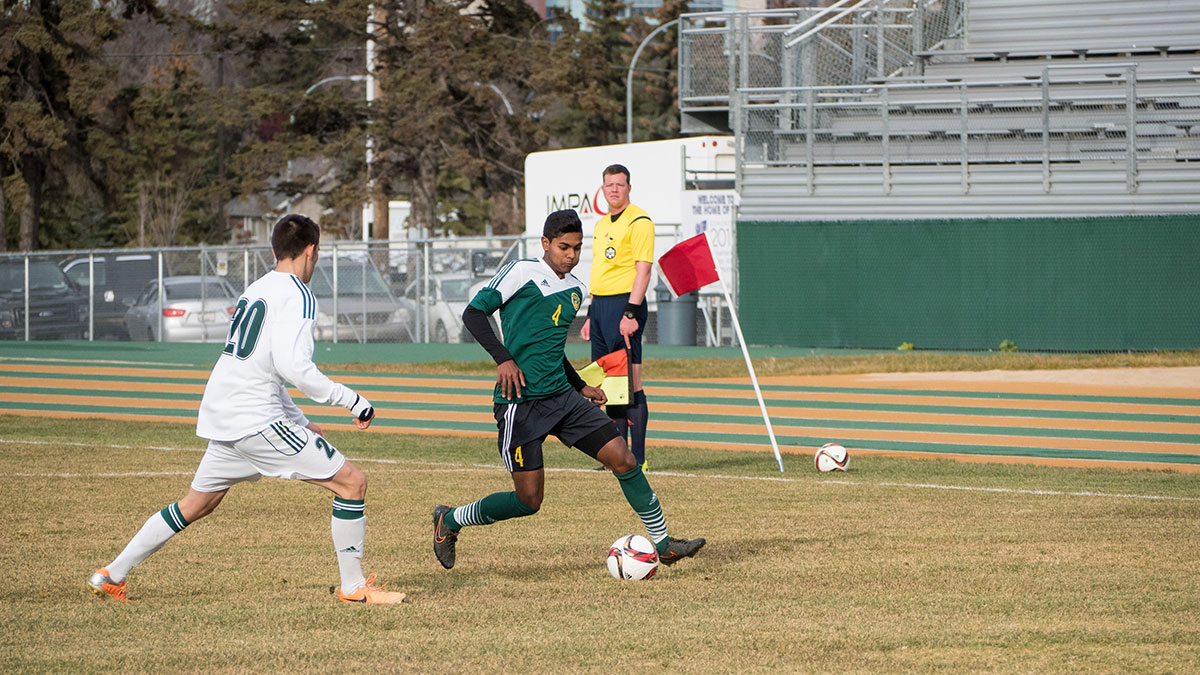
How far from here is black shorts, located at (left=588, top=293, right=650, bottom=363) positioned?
35.9 ft

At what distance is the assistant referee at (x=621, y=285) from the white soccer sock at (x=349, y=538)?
4456mm

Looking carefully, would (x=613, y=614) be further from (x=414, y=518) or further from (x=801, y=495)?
(x=801, y=495)

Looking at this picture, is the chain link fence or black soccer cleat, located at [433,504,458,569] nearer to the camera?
black soccer cleat, located at [433,504,458,569]

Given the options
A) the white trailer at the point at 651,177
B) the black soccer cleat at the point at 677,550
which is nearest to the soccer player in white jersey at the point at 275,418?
the black soccer cleat at the point at 677,550

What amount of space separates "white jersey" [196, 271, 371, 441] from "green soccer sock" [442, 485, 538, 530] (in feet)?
4.04

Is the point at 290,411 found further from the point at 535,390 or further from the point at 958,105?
the point at 958,105

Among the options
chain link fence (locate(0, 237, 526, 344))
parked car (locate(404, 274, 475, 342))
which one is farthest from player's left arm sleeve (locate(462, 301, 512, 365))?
parked car (locate(404, 274, 475, 342))

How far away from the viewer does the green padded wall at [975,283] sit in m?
22.3

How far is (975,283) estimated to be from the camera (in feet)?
77.2

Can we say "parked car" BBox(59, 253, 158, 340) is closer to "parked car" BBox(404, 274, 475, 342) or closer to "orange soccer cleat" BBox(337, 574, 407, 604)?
"parked car" BBox(404, 274, 475, 342)

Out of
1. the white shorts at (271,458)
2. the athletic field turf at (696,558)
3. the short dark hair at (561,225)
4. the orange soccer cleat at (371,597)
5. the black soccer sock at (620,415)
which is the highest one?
the short dark hair at (561,225)

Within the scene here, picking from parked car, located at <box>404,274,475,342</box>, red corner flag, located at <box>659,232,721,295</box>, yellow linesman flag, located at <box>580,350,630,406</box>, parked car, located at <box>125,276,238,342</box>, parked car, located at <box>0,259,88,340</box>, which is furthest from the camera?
parked car, located at <box>0,259,88,340</box>

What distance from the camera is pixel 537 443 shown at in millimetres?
7262

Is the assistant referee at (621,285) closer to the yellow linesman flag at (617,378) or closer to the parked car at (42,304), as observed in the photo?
the yellow linesman flag at (617,378)
